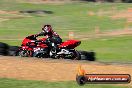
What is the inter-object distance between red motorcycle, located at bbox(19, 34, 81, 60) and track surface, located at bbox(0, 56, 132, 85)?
9.52ft

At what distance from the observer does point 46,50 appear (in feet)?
60.8

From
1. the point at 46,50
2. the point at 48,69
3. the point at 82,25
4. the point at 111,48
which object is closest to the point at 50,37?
the point at 46,50

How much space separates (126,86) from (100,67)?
9.21 feet

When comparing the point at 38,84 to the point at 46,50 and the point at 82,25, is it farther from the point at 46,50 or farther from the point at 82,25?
the point at 82,25

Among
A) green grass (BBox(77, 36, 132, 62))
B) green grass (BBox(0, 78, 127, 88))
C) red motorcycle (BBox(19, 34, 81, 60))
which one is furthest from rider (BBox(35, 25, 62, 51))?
green grass (BBox(0, 78, 127, 88))

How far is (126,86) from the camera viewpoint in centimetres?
1201

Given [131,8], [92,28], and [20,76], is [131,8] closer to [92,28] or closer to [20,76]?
[92,28]

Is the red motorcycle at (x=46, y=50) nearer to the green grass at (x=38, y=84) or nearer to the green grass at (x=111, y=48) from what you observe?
the green grass at (x=111, y=48)

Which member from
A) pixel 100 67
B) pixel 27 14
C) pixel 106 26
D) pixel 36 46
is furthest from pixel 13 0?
pixel 100 67

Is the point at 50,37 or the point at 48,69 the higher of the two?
the point at 50,37

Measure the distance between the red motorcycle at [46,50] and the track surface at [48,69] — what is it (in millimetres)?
2902

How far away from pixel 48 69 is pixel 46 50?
4.36 metres

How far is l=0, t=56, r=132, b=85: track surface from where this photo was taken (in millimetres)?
13656

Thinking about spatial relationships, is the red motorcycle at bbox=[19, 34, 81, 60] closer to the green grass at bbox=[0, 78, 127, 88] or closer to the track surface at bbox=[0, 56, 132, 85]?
the track surface at bbox=[0, 56, 132, 85]
